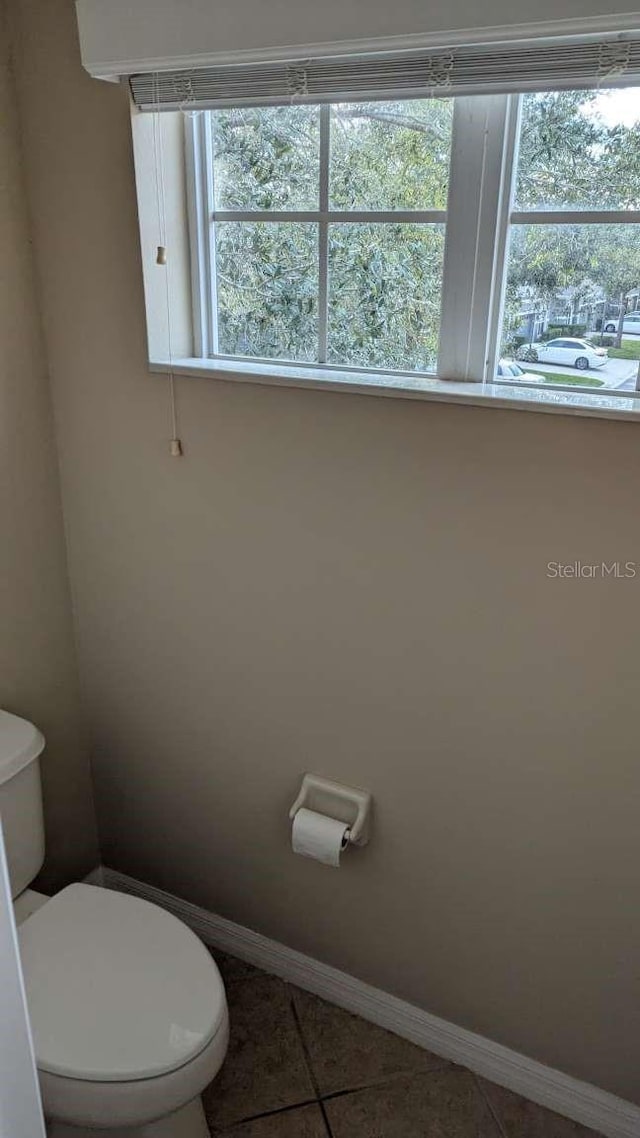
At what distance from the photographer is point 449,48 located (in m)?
1.21

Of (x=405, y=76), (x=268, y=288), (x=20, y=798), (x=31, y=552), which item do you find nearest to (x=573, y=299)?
(x=405, y=76)

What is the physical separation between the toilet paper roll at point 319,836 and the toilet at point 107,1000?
290 millimetres

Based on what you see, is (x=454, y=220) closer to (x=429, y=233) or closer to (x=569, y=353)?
(x=429, y=233)

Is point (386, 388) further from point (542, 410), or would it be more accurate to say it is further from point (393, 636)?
point (393, 636)

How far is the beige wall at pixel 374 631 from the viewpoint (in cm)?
140

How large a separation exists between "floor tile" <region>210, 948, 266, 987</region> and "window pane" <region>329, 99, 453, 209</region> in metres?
1.82

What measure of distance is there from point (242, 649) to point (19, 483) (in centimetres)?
62

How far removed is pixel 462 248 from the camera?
1.41 metres

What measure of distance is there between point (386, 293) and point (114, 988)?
140 cm

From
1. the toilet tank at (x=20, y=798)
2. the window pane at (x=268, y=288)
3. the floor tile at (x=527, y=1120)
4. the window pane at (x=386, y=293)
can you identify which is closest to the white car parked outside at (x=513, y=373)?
the window pane at (x=386, y=293)

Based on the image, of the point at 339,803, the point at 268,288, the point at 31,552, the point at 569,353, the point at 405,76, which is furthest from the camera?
the point at 31,552

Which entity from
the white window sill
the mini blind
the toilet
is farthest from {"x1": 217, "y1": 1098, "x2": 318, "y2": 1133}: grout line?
the mini blind

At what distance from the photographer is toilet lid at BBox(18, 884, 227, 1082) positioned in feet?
4.42

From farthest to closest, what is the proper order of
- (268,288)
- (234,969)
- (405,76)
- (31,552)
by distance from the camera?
(234,969)
(31,552)
(268,288)
(405,76)
